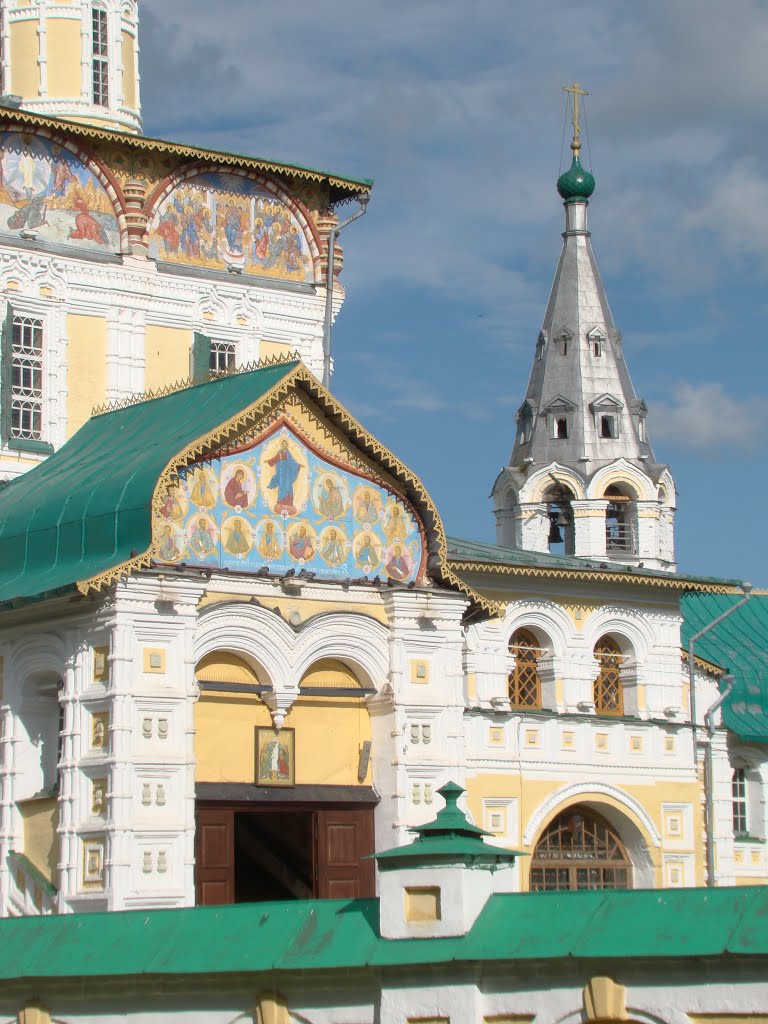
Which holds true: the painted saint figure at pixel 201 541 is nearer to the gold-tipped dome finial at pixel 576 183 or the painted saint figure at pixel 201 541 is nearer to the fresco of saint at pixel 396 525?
the fresco of saint at pixel 396 525

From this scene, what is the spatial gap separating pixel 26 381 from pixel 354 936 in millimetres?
12533

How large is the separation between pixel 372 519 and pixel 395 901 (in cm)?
789

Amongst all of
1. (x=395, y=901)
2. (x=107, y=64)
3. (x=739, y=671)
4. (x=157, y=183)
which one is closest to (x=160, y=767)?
(x=395, y=901)

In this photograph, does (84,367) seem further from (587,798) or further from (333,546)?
(587,798)

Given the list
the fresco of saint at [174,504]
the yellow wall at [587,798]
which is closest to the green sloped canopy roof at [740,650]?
the yellow wall at [587,798]

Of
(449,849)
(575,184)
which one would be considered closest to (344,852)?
(449,849)

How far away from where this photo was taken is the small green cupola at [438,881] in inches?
592

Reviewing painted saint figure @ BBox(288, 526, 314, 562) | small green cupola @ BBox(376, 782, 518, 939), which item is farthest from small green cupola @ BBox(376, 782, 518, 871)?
painted saint figure @ BBox(288, 526, 314, 562)

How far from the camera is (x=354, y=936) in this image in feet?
51.0

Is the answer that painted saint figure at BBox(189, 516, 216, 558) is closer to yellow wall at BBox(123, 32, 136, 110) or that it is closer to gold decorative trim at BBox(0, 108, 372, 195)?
gold decorative trim at BBox(0, 108, 372, 195)

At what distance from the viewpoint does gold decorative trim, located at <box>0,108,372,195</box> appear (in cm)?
2612

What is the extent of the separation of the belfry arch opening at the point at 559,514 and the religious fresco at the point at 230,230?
16.0 metres

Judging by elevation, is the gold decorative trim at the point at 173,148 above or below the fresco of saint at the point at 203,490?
above

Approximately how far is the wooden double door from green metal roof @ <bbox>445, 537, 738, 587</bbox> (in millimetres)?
4256
